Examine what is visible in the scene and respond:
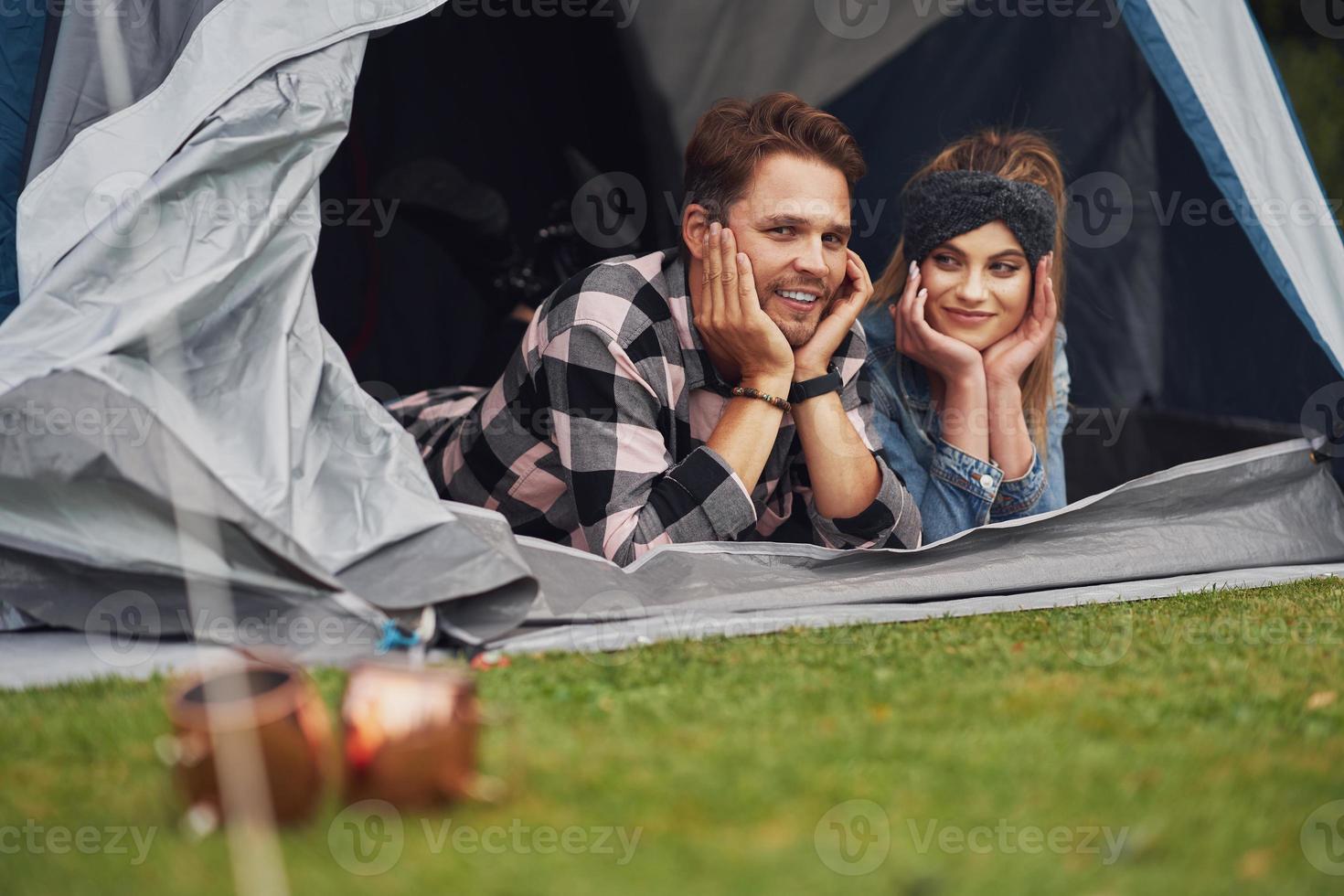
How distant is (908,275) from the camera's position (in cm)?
254

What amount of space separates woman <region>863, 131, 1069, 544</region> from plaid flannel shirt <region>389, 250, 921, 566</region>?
131mm

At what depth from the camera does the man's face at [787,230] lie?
7.11 feet

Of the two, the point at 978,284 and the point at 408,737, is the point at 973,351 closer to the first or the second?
the point at 978,284

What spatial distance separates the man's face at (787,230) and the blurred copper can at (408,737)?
1253mm

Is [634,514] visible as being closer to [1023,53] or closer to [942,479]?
[942,479]

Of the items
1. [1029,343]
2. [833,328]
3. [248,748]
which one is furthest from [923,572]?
[248,748]

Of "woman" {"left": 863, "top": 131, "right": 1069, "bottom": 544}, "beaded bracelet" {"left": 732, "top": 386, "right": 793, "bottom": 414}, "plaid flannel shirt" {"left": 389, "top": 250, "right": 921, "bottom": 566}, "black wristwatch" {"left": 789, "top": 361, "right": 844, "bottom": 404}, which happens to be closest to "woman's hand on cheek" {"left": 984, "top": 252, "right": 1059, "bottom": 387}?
"woman" {"left": 863, "top": 131, "right": 1069, "bottom": 544}

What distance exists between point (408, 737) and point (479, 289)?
2.45 m

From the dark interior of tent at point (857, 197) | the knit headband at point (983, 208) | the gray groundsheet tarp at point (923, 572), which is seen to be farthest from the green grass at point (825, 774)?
the dark interior of tent at point (857, 197)

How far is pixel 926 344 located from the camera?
2.41m

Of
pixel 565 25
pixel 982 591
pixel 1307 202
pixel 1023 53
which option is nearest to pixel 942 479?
pixel 982 591

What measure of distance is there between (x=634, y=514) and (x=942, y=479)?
702 mm

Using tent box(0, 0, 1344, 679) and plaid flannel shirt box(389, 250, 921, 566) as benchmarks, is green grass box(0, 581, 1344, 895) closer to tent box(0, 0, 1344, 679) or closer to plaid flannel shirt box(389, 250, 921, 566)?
tent box(0, 0, 1344, 679)

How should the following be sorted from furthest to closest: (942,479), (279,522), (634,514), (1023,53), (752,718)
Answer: (1023,53), (942,479), (634,514), (279,522), (752,718)
